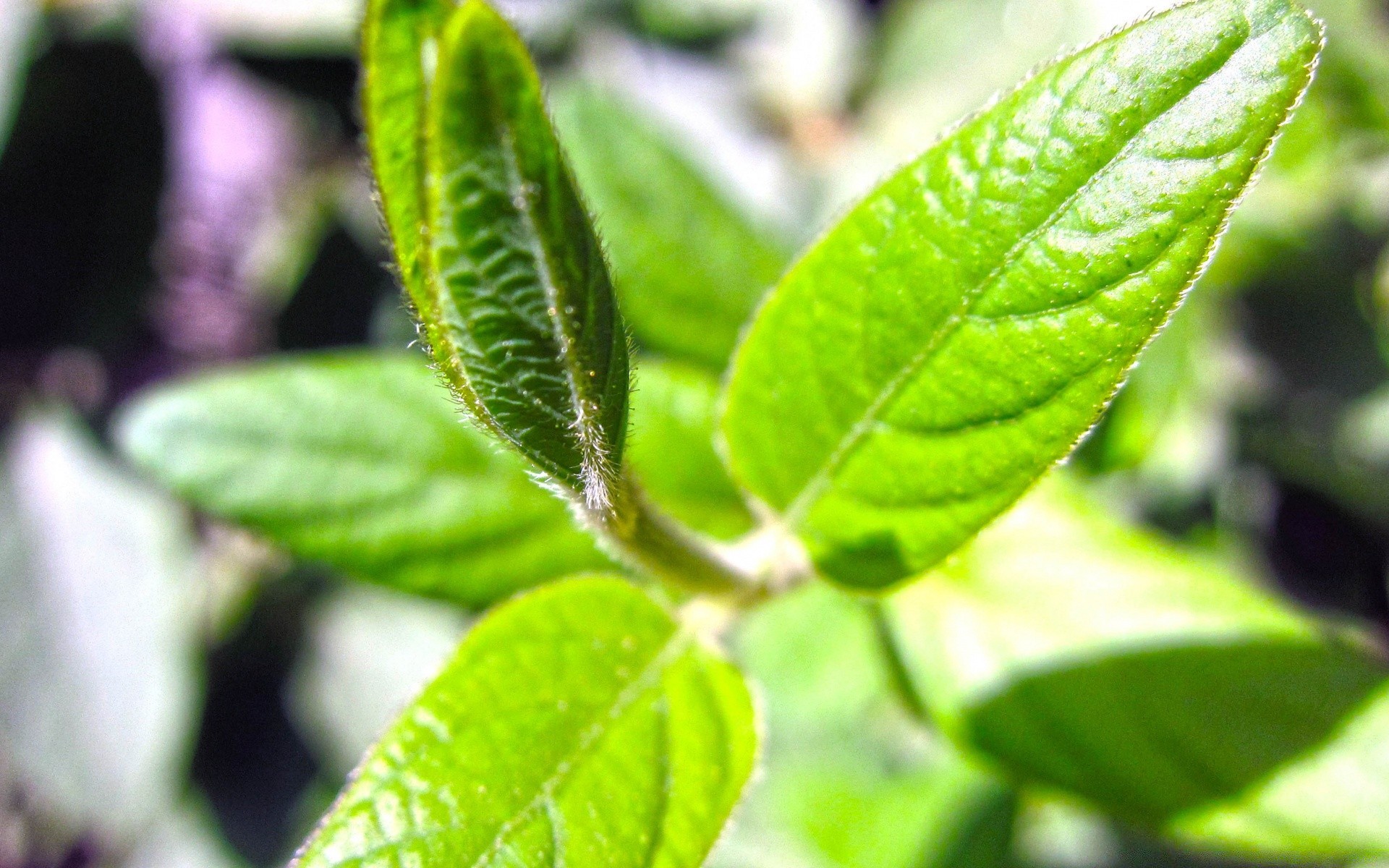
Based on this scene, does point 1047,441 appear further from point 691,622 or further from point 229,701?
point 229,701

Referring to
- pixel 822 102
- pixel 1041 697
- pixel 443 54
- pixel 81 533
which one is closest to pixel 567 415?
pixel 443 54

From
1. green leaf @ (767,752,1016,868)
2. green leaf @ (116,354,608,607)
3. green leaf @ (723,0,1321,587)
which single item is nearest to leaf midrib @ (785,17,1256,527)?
green leaf @ (723,0,1321,587)

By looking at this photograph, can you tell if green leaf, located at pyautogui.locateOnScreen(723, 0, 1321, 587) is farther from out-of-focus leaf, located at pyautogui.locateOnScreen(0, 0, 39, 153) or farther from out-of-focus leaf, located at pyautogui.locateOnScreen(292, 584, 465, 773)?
out-of-focus leaf, located at pyautogui.locateOnScreen(0, 0, 39, 153)

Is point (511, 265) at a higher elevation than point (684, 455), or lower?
higher

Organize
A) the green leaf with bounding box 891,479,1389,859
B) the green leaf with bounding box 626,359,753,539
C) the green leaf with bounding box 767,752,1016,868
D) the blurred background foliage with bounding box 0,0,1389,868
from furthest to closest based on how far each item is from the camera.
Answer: the blurred background foliage with bounding box 0,0,1389,868 < the green leaf with bounding box 767,752,1016,868 < the green leaf with bounding box 626,359,753,539 < the green leaf with bounding box 891,479,1389,859

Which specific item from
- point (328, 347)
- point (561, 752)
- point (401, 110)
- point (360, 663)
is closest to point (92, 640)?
point (360, 663)

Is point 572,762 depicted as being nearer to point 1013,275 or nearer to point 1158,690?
point 1013,275

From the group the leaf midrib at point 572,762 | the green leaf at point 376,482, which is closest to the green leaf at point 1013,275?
the leaf midrib at point 572,762

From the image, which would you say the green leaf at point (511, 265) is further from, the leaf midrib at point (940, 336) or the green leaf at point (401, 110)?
the leaf midrib at point (940, 336)
